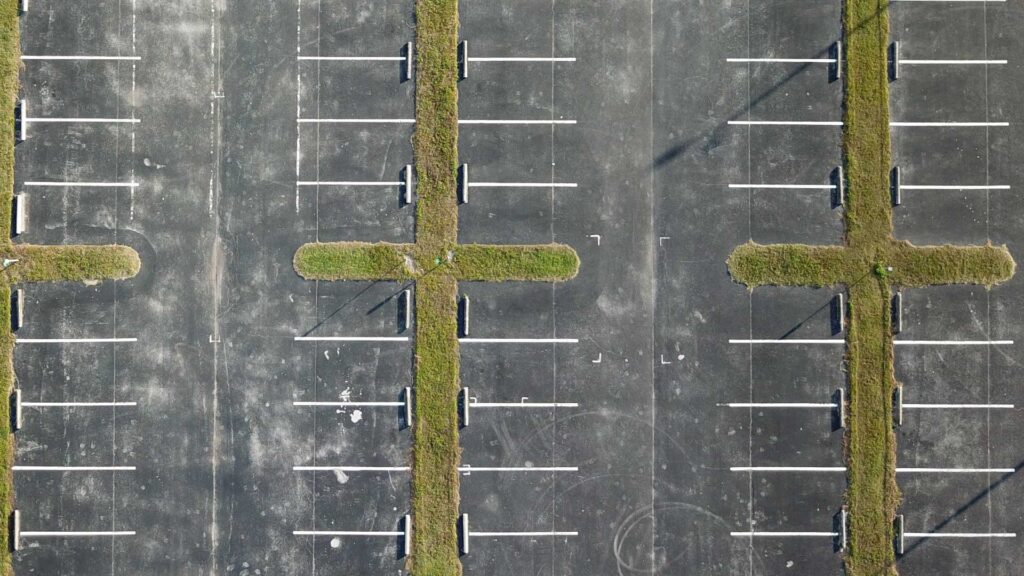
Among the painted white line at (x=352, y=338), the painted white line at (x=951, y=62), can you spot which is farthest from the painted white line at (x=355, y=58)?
the painted white line at (x=951, y=62)

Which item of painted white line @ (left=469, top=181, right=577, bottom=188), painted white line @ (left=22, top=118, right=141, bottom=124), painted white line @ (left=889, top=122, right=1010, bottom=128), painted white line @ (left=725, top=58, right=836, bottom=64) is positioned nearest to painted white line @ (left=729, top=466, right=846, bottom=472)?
painted white line @ (left=469, top=181, right=577, bottom=188)

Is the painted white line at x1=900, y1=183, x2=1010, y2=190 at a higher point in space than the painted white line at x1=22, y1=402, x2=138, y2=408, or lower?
higher

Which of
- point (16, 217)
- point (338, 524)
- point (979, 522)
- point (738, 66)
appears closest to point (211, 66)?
point (16, 217)

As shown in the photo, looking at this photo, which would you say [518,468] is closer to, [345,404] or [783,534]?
[345,404]

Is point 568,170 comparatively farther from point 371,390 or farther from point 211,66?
point 211,66

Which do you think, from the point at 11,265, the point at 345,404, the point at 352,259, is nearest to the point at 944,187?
the point at 352,259

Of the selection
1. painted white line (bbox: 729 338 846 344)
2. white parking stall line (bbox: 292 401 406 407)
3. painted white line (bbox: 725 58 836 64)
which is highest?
painted white line (bbox: 725 58 836 64)

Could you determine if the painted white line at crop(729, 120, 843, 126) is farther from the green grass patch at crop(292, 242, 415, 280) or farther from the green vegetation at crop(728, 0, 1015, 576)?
the green grass patch at crop(292, 242, 415, 280)
